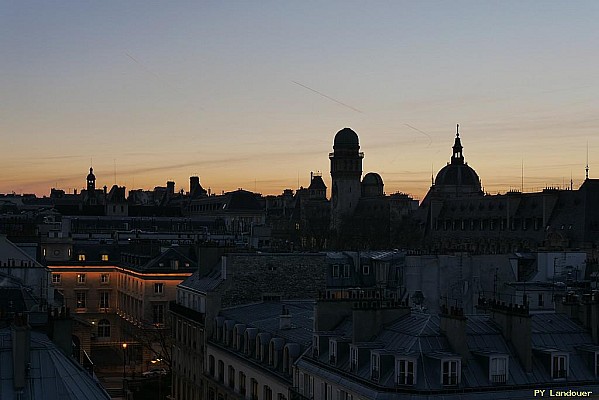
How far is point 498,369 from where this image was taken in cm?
2962

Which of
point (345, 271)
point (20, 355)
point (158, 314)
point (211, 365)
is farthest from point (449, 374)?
point (158, 314)

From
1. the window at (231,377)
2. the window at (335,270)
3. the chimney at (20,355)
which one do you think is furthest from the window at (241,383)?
the chimney at (20,355)

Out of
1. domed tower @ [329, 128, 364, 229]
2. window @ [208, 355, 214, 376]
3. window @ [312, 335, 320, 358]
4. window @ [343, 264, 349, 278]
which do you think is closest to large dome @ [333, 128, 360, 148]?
domed tower @ [329, 128, 364, 229]

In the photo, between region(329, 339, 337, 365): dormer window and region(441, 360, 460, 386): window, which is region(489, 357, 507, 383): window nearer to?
region(441, 360, 460, 386): window

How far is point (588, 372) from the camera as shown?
3125 centimetres

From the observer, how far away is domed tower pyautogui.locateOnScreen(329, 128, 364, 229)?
587 ft

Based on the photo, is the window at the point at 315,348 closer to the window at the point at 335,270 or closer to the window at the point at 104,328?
the window at the point at 335,270

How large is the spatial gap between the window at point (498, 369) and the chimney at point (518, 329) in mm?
1172

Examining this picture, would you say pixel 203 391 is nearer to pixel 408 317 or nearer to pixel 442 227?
pixel 408 317

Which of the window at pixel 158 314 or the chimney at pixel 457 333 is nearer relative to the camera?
the chimney at pixel 457 333

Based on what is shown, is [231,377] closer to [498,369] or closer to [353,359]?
[353,359]

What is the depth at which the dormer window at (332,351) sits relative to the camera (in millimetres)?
32750

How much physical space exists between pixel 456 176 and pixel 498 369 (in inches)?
5777

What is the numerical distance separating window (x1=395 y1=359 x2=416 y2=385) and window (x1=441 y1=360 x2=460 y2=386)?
913 mm
